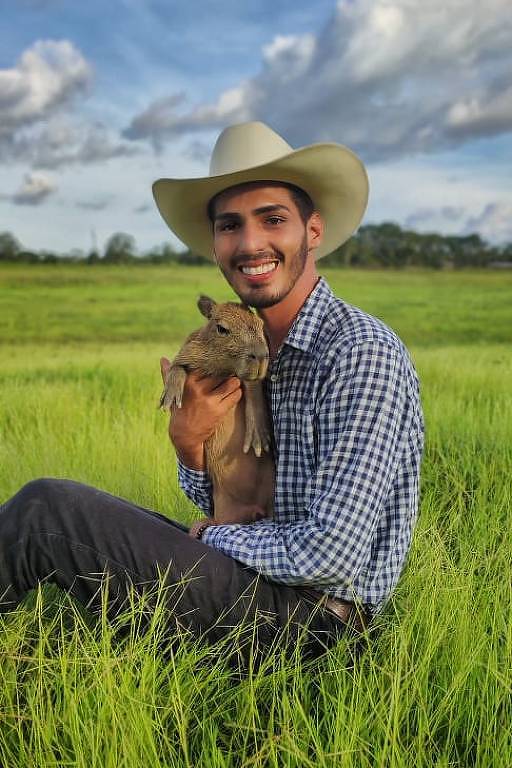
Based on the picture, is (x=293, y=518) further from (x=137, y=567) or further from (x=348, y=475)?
(x=137, y=567)

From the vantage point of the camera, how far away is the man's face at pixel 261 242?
328 centimetres

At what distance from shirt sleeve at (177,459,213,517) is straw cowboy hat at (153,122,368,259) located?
51.6 inches

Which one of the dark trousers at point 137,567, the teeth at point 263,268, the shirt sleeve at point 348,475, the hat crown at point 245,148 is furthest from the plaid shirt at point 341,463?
the hat crown at point 245,148

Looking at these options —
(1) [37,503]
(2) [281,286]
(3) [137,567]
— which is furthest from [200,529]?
(2) [281,286]

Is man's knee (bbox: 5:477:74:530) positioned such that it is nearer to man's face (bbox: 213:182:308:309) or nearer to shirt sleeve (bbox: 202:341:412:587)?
shirt sleeve (bbox: 202:341:412:587)

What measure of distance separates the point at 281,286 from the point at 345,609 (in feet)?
4.51

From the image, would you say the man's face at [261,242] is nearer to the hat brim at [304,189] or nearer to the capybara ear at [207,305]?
the hat brim at [304,189]

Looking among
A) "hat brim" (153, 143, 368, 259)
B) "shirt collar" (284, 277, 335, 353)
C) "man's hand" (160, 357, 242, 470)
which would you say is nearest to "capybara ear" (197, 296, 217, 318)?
"man's hand" (160, 357, 242, 470)

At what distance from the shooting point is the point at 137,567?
9.05 feet

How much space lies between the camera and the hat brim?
134 inches

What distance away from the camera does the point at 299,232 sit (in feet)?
11.1

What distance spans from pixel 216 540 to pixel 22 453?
162 inches

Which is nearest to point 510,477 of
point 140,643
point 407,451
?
point 407,451

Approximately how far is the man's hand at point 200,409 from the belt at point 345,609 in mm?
1035
